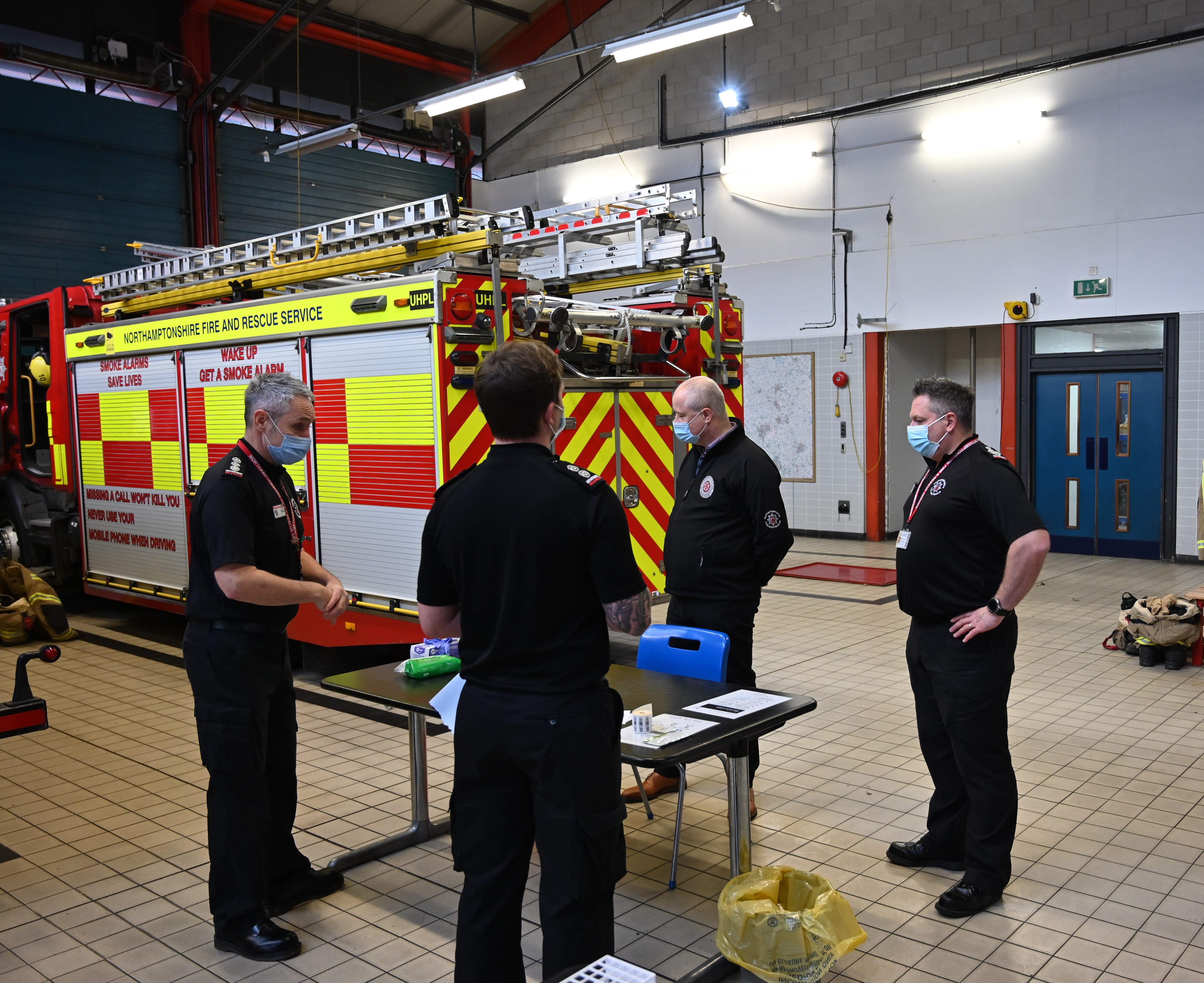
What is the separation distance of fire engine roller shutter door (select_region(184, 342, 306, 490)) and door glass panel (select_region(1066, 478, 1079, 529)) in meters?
8.45

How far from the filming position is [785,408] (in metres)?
13.2

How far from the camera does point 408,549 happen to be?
570 cm

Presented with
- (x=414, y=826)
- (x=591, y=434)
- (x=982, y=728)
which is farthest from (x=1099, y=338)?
(x=414, y=826)

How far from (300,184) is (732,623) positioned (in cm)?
1248

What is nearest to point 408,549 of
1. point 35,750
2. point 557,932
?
point 35,750

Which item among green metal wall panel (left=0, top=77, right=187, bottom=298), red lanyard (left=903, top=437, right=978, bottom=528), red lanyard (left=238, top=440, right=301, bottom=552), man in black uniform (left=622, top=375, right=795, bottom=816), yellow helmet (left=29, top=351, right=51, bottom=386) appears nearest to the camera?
red lanyard (left=238, top=440, right=301, bottom=552)

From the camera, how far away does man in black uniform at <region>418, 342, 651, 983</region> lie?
2.13 metres

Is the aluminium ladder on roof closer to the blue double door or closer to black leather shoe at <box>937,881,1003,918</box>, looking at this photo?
black leather shoe at <box>937,881,1003,918</box>

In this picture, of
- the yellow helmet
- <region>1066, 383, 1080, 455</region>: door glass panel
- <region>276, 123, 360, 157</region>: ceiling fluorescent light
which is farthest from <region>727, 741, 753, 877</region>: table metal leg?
<region>1066, 383, 1080, 455</region>: door glass panel

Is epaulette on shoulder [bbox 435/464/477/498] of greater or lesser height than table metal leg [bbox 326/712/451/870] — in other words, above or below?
above

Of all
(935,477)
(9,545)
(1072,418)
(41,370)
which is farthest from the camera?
(1072,418)

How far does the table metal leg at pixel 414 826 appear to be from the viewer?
12.4 ft

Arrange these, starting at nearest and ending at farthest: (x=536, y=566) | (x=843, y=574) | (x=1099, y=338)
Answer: (x=536, y=566), (x=843, y=574), (x=1099, y=338)

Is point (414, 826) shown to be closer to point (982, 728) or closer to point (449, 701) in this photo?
point (449, 701)
